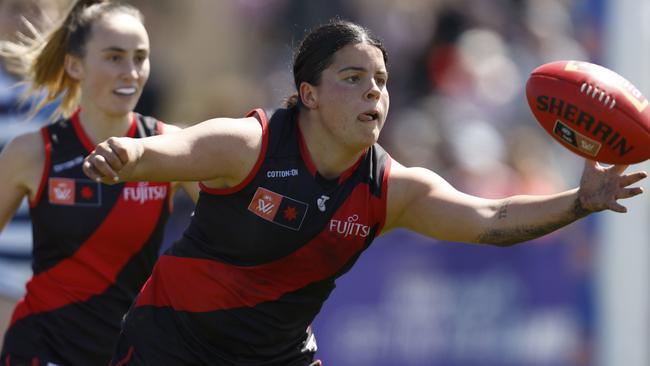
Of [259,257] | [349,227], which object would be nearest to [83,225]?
[259,257]

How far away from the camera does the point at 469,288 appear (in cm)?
939

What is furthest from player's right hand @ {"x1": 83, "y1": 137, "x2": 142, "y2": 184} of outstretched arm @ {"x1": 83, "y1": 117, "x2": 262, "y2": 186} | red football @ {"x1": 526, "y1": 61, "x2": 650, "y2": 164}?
red football @ {"x1": 526, "y1": 61, "x2": 650, "y2": 164}

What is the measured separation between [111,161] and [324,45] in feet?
3.79

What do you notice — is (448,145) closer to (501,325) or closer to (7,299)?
(501,325)

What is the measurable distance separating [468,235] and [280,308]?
799 mm

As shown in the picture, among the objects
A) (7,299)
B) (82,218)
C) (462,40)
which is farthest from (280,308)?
(462,40)

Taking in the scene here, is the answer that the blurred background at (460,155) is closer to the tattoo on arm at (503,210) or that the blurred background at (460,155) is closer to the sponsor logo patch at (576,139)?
the tattoo on arm at (503,210)

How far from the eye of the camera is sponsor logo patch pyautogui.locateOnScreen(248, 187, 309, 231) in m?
4.75

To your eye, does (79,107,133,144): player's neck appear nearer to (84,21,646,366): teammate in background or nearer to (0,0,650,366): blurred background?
(84,21,646,366): teammate in background

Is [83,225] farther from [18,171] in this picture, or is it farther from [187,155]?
[187,155]

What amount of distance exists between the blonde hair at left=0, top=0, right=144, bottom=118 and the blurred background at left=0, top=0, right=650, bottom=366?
2.66 metres

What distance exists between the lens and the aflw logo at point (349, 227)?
4836 millimetres

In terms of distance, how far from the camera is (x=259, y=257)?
4809 millimetres

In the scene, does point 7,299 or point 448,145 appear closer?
point 7,299
